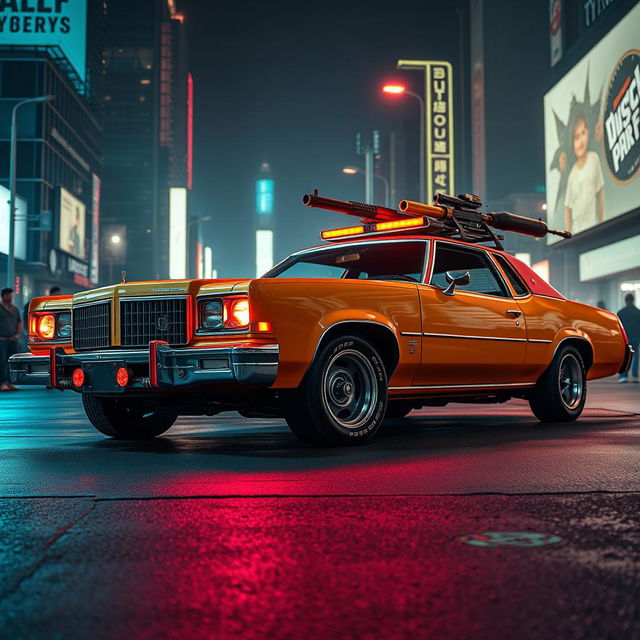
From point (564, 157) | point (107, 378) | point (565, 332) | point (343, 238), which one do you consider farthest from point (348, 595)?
point (564, 157)

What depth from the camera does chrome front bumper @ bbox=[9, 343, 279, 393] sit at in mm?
5902

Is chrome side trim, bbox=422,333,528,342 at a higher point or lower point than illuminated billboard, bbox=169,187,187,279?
lower

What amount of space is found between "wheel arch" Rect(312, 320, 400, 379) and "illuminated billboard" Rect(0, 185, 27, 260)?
39958 millimetres

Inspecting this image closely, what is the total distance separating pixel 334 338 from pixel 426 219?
192 cm

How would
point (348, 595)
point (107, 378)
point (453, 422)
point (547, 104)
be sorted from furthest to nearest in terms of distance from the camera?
point (547, 104), point (453, 422), point (107, 378), point (348, 595)

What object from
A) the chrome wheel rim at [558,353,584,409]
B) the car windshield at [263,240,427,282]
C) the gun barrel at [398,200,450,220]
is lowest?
the chrome wheel rim at [558,353,584,409]

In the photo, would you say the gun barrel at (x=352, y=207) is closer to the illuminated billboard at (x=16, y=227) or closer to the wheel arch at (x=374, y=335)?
the wheel arch at (x=374, y=335)

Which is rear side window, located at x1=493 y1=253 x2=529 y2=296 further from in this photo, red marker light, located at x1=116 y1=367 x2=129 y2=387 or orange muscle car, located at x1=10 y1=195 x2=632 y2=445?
red marker light, located at x1=116 y1=367 x2=129 y2=387

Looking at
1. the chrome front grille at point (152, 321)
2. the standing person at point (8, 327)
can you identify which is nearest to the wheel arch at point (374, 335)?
the chrome front grille at point (152, 321)

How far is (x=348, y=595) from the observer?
2.78 m

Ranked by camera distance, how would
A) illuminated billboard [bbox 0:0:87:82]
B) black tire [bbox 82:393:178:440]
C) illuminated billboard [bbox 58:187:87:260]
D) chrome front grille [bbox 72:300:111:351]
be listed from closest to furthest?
chrome front grille [bbox 72:300:111:351]
black tire [bbox 82:393:178:440]
illuminated billboard [bbox 0:0:87:82]
illuminated billboard [bbox 58:187:87:260]

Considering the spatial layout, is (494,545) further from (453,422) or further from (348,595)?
(453,422)

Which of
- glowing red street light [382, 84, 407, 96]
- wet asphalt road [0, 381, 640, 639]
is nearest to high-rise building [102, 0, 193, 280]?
glowing red street light [382, 84, 407, 96]

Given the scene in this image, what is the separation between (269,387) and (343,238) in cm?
281
